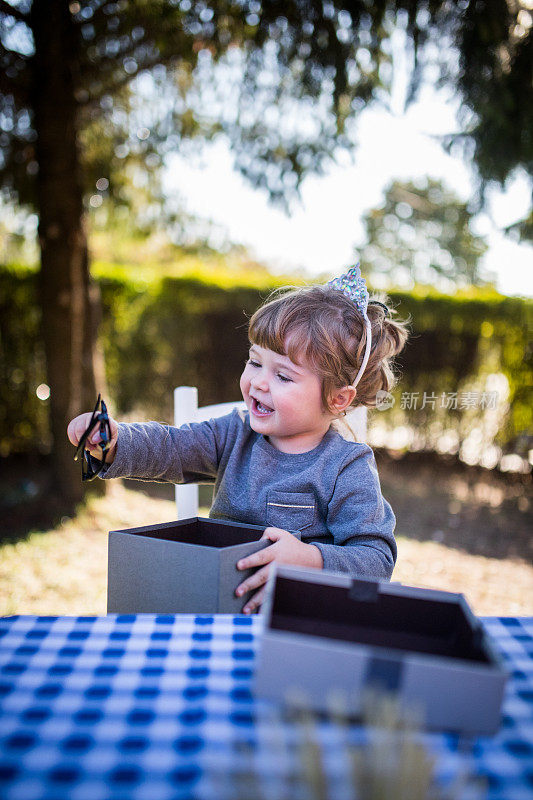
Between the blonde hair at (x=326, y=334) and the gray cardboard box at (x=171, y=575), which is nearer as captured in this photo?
the gray cardboard box at (x=171, y=575)

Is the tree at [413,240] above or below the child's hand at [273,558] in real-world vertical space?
above

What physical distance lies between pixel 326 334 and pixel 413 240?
3337 cm

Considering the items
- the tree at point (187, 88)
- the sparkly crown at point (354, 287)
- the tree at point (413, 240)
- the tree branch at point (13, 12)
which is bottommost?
the sparkly crown at point (354, 287)

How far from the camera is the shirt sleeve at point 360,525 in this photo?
1485mm

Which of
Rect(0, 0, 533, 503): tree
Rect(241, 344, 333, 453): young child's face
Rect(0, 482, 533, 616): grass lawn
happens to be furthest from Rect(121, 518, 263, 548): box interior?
Rect(0, 0, 533, 503): tree

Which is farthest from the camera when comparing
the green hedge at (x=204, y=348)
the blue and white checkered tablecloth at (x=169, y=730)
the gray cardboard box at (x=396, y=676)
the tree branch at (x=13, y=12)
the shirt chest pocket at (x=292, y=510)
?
the green hedge at (x=204, y=348)

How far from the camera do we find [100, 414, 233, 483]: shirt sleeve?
1.64m

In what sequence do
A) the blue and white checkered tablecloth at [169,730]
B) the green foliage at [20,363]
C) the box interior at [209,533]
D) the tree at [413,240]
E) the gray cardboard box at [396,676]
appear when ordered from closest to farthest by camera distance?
the blue and white checkered tablecloth at [169,730], the gray cardboard box at [396,676], the box interior at [209,533], the green foliage at [20,363], the tree at [413,240]

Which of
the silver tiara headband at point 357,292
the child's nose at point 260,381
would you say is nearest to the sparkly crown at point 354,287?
the silver tiara headband at point 357,292

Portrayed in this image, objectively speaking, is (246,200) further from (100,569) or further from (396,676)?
(396,676)

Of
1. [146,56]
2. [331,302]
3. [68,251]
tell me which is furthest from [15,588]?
[146,56]

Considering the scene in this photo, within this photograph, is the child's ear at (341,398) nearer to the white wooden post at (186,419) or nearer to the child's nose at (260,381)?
the child's nose at (260,381)

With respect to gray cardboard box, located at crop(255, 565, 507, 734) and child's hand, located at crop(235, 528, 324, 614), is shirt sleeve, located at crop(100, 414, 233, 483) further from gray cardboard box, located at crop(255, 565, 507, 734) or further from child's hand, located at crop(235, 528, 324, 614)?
gray cardboard box, located at crop(255, 565, 507, 734)

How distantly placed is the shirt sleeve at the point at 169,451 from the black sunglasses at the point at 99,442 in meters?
0.06
